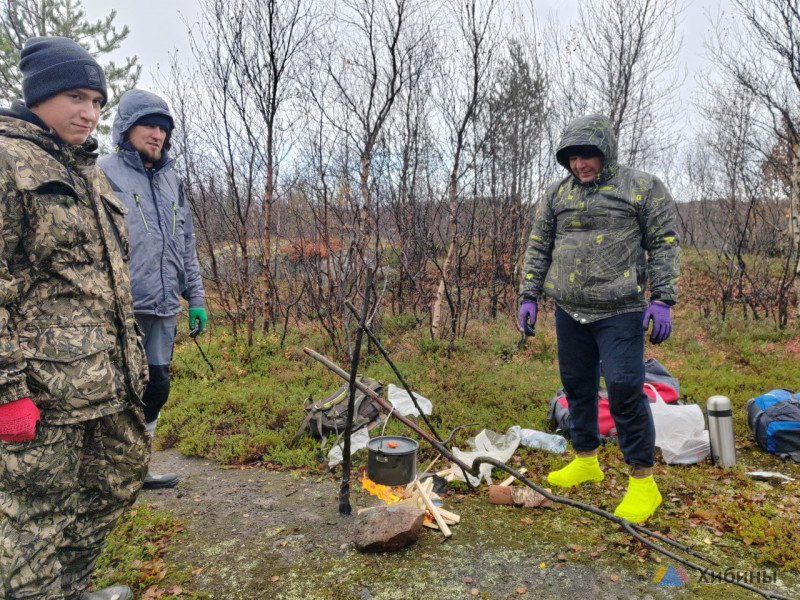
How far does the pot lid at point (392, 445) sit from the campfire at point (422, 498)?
0.73ft

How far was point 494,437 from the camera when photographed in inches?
149

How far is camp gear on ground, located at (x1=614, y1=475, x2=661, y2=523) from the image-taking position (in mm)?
2627

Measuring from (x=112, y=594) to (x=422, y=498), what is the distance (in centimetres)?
158

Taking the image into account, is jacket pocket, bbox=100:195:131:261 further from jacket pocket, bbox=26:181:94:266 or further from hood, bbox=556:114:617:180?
hood, bbox=556:114:617:180

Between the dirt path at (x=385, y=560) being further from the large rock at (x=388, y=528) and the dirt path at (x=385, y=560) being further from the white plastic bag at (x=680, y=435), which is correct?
the white plastic bag at (x=680, y=435)

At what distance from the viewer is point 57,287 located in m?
1.66

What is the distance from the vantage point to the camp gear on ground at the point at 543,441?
3.71m

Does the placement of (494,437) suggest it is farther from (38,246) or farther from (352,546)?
(38,246)

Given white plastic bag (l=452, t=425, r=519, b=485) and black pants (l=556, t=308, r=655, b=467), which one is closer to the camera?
black pants (l=556, t=308, r=655, b=467)

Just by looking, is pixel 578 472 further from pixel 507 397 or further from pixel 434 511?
pixel 507 397

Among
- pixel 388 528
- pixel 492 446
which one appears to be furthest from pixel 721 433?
pixel 388 528

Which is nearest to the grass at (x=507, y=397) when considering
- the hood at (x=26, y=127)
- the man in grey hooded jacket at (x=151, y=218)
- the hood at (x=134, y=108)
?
the man in grey hooded jacket at (x=151, y=218)

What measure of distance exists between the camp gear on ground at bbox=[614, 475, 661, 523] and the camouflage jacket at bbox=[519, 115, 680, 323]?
98 cm

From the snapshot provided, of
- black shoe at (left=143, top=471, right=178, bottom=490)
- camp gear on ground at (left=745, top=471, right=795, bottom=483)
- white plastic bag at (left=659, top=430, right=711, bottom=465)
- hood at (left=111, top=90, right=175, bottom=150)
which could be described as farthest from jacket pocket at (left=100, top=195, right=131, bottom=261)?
camp gear on ground at (left=745, top=471, right=795, bottom=483)
